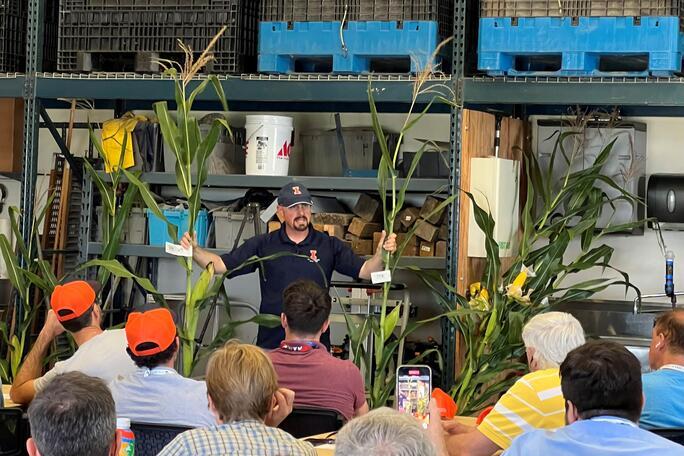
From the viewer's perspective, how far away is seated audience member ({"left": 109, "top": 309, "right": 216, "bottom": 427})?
4012 mm

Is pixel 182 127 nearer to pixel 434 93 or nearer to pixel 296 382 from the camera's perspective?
pixel 434 93

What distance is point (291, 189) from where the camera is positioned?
613 centimetres

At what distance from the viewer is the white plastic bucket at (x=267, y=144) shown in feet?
22.7

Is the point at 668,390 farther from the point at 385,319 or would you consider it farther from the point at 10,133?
the point at 10,133

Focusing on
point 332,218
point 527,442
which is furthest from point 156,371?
point 332,218

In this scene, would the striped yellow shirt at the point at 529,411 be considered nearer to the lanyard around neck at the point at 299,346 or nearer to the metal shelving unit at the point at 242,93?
the lanyard around neck at the point at 299,346

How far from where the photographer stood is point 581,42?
6.09 m

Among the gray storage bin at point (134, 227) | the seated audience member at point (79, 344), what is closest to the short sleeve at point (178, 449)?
the seated audience member at point (79, 344)

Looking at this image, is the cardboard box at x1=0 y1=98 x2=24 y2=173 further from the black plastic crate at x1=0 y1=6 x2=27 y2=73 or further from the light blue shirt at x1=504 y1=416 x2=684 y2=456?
the light blue shirt at x1=504 y1=416 x2=684 y2=456

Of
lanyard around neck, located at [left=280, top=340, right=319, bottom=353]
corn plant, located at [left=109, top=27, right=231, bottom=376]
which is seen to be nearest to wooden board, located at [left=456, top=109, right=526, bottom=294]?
corn plant, located at [left=109, top=27, right=231, bottom=376]

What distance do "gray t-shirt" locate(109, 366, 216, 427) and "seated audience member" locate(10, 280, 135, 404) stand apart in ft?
1.13

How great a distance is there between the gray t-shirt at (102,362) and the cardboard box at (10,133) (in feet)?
12.4

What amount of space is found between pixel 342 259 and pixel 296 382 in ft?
6.07

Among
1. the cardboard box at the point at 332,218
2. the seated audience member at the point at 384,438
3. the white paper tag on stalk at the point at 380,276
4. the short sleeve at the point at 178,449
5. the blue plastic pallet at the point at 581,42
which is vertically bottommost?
A: the short sleeve at the point at 178,449
